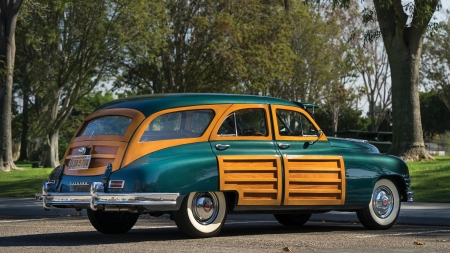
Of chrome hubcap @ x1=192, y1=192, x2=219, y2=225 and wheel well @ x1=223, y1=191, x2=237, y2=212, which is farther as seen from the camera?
wheel well @ x1=223, y1=191, x2=237, y2=212

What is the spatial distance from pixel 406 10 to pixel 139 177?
18163 mm

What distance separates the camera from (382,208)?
12227 millimetres

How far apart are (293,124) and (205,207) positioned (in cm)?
218

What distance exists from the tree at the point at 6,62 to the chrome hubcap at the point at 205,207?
24.8m

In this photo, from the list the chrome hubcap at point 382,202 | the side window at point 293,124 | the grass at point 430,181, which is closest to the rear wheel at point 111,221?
the side window at point 293,124

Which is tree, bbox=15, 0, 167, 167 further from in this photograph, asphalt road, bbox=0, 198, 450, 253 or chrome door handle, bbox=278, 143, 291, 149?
chrome door handle, bbox=278, 143, 291, 149

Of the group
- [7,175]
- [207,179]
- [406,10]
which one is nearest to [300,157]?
[207,179]

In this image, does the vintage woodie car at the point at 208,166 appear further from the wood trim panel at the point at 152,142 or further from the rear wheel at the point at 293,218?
the rear wheel at the point at 293,218

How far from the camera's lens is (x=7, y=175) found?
30578 mm

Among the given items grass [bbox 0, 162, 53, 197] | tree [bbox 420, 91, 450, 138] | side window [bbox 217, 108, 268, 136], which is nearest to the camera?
side window [bbox 217, 108, 268, 136]

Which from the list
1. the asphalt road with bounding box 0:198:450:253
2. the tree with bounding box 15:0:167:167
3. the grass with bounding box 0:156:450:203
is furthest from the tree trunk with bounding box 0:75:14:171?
the asphalt road with bounding box 0:198:450:253

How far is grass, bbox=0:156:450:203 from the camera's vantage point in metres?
18.8

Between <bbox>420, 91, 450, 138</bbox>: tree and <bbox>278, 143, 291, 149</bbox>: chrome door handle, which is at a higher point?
<bbox>420, 91, 450, 138</bbox>: tree

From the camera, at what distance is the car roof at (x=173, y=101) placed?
1059cm
